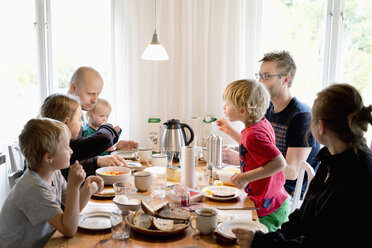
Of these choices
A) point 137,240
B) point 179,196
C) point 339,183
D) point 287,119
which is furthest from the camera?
point 287,119

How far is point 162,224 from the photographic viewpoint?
128cm

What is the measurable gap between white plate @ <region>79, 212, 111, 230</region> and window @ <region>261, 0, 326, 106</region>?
250 cm

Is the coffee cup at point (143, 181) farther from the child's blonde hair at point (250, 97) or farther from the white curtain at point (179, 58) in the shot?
the white curtain at point (179, 58)

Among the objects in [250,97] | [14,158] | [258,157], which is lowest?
[14,158]

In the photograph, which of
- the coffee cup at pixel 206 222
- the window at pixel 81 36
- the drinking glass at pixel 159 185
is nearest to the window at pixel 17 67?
the window at pixel 81 36

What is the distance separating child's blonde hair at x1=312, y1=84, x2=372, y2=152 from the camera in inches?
44.2

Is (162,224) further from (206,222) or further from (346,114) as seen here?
(346,114)

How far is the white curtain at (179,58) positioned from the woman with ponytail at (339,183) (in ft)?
7.07

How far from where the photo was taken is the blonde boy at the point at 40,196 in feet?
4.22

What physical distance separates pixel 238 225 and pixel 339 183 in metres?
0.40

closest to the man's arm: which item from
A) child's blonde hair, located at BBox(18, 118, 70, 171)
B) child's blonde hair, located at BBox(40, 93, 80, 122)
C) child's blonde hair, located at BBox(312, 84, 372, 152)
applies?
child's blonde hair, located at BBox(312, 84, 372, 152)

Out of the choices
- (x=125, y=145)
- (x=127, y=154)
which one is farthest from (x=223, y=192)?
(x=125, y=145)

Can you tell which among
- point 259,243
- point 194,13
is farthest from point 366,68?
point 259,243

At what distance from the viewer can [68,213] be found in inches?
49.1
